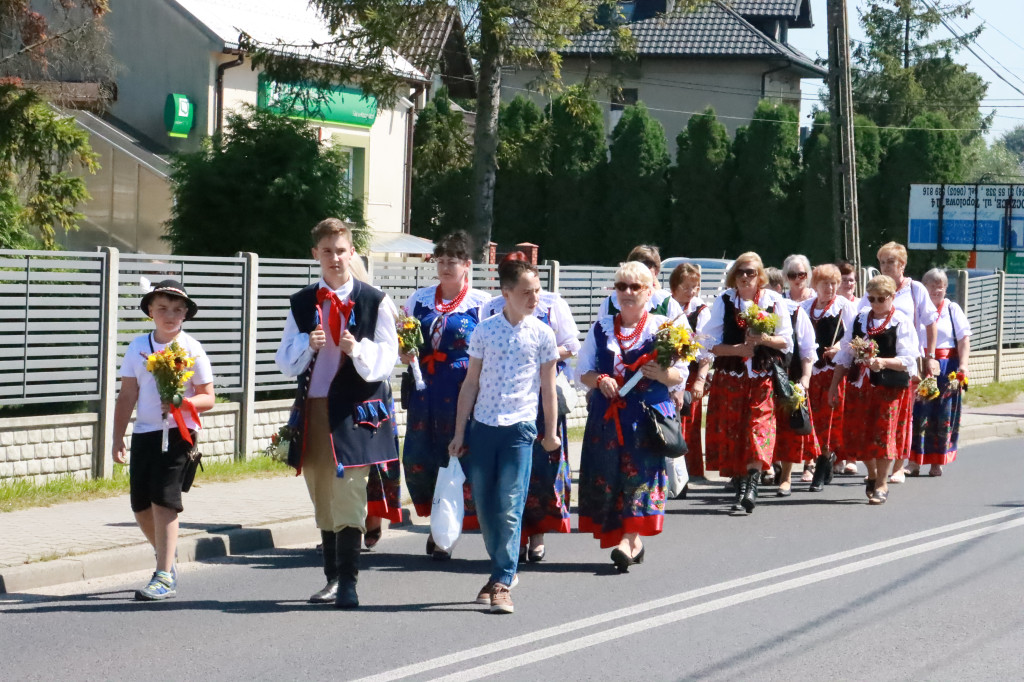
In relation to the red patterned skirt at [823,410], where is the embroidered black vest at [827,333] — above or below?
above

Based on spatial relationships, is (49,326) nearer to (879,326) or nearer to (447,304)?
(447,304)

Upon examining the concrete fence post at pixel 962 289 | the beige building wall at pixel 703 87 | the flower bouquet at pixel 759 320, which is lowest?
the flower bouquet at pixel 759 320

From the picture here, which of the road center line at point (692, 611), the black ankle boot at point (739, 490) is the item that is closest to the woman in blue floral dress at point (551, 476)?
the road center line at point (692, 611)

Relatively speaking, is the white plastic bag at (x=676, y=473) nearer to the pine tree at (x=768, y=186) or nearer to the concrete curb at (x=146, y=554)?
the concrete curb at (x=146, y=554)

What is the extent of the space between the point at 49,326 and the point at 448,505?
459 cm

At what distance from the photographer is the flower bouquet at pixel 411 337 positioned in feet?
28.6

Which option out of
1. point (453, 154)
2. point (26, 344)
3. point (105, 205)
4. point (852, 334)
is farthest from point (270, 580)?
point (105, 205)

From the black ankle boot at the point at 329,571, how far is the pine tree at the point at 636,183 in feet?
123

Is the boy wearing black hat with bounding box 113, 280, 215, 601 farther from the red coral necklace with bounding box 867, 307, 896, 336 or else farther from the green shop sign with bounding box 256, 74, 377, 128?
the green shop sign with bounding box 256, 74, 377, 128

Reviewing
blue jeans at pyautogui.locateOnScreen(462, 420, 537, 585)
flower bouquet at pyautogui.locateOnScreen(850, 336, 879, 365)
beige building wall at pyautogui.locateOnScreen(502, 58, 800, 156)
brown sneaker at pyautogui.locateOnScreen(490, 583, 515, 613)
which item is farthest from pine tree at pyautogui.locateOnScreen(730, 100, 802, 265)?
brown sneaker at pyautogui.locateOnScreen(490, 583, 515, 613)

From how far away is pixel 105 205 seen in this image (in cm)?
2647

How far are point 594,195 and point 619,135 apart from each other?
6.51ft

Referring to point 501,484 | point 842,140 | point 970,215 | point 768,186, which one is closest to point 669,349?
point 501,484

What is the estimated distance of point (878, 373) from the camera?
39.7 feet
